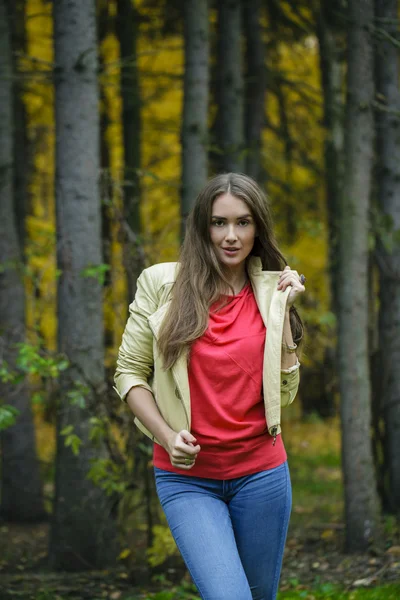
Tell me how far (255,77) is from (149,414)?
709 centimetres

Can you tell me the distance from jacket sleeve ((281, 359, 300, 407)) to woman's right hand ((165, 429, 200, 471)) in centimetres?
50

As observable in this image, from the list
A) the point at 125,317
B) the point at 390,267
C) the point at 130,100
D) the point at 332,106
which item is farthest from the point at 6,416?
the point at 130,100

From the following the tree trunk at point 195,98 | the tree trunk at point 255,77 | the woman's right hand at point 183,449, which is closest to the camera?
the woman's right hand at point 183,449

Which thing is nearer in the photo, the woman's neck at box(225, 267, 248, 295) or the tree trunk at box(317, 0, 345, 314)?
the woman's neck at box(225, 267, 248, 295)

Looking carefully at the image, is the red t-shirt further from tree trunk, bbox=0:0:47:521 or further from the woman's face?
tree trunk, bbox=0:0:47:521

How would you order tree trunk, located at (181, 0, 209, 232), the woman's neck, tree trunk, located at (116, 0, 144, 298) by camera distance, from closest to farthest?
1. the woman's neck
2. tree trunk, located at (181, 0, 209, 232)
3. tree trunk, located at (116, 0, 144, 298)

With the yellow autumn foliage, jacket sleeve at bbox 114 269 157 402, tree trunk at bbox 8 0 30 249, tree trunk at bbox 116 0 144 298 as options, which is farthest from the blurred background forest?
jacket sleeve at bbox 114 269 157 402

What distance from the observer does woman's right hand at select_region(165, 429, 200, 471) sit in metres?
2.96

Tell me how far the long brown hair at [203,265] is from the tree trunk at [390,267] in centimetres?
395

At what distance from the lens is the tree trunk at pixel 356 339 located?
635 centimetres

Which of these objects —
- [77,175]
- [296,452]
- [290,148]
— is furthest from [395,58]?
[296,452]

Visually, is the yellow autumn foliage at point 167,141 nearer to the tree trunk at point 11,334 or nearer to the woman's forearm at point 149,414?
the tree trunk at point 11,334

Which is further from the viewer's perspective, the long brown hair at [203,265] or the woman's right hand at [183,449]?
the long brown hair at [203,265]

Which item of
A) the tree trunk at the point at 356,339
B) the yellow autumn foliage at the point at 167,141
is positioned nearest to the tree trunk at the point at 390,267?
the yellow autumn foliage at the point at 167,141
